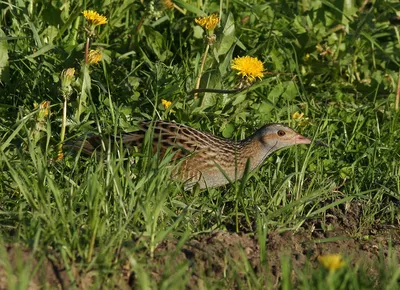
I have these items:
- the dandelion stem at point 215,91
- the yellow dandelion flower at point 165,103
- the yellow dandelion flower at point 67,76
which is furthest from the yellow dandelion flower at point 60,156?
the dandelion stem at point 215,91

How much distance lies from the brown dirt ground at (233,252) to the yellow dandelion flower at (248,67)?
141 centimetres

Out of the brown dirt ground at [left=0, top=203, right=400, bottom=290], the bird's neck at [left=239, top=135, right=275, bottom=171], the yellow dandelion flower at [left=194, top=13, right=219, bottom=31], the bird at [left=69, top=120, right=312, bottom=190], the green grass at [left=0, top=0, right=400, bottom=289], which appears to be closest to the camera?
the brown dirt ground at [left=0, top=203, right=400, bottom=290]

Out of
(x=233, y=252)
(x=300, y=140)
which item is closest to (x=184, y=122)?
(x=300, y=140)

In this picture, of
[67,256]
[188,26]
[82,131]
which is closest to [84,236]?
[67,256]

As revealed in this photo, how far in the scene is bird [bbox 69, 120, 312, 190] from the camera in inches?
274

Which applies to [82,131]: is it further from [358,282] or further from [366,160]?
[358,282]

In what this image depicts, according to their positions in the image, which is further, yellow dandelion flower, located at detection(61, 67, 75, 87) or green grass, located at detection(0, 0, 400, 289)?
yellow dandelion flower, located at detection(61, 67, 75, 87)

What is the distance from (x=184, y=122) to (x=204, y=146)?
0.65 meters

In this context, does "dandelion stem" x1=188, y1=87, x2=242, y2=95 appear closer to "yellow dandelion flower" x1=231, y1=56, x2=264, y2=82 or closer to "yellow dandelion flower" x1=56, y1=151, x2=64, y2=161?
"yellow dandelion flower" x1=231, y1=56, x2=264, y2=82

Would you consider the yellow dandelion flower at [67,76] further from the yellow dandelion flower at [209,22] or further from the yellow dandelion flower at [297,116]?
the yellow dandelion flower at [297,116]

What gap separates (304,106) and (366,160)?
1.00 m

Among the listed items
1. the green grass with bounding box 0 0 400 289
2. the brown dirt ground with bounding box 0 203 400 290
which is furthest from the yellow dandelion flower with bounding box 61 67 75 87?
the brown dirt ground with bounding box 0 203 400 290

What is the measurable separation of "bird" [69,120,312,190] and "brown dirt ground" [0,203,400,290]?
2.78 ft

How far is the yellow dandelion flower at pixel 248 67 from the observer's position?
7555mm
